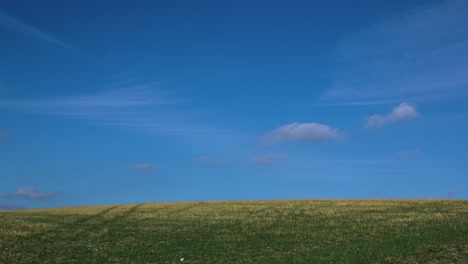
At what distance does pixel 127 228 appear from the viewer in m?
46.2

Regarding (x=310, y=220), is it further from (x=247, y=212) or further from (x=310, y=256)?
(x=310, y=256)

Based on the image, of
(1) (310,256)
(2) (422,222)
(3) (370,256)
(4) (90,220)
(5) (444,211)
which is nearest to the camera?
(3) (370,256)

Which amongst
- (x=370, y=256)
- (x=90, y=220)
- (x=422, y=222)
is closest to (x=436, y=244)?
(x=370, y=256)

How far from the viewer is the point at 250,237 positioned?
38719 mm

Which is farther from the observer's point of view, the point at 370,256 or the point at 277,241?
the point at 277,241

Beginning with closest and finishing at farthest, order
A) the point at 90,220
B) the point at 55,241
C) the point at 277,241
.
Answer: the point at 277,241 < the point at 55,241 < the point at 90,220

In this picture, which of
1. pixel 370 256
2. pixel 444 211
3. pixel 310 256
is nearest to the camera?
pixel 370 256

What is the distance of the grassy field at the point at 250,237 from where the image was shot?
2878 cm

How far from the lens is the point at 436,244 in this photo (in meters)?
28.2

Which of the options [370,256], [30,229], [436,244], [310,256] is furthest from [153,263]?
[30,229]

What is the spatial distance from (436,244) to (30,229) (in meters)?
36.3

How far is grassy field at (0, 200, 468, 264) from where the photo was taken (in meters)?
28.8

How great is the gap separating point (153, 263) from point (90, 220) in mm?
28293

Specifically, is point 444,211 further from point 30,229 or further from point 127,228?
point 30,229
